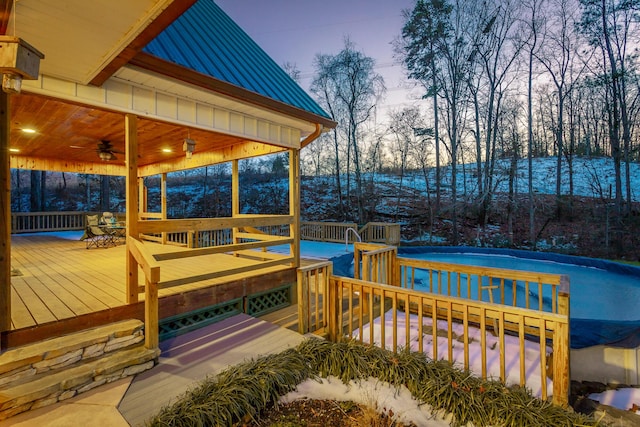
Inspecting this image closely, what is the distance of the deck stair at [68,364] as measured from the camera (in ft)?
7.29

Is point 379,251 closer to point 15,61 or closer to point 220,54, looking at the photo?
point 220,54

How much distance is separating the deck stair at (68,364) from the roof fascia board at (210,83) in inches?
108

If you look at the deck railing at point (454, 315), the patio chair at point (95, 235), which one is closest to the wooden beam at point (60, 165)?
the patio chair at point (95, 235)

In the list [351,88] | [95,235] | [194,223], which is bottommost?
[95,235]

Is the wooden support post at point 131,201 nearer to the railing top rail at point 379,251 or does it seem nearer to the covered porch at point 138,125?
the covered porch at point 138,125

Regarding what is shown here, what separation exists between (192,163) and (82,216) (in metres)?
8.48

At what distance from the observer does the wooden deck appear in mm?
3086

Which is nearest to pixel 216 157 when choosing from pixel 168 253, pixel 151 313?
pixel 168 253

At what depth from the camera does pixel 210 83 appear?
345 centimetres

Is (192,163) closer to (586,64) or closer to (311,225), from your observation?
(311,225)

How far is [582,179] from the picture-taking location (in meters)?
15.4

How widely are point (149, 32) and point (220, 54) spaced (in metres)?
2.55

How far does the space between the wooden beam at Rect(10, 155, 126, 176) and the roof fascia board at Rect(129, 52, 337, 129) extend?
23.5 ft

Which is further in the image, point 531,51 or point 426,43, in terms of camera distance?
point 426,43
